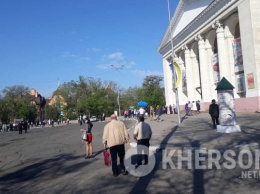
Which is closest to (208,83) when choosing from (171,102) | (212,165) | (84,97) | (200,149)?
(171,102)

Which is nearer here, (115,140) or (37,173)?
(115,140)

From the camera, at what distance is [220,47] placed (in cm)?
3350

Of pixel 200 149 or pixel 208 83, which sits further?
pixel 208 83

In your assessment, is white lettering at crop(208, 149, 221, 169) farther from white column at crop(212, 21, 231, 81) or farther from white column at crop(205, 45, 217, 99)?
white column at crop(205, 45, 217, 99)

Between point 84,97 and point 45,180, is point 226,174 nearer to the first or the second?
point 45,180

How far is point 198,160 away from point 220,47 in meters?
26.7

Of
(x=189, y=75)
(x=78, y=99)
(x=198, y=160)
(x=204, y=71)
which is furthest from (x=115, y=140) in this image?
(x=78, y=99)

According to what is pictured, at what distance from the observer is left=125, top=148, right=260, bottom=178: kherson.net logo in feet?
26.1

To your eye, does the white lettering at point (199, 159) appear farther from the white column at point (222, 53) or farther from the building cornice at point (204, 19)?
the white column at point (222, 53)

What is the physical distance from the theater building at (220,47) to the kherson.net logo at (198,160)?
13.8 meters

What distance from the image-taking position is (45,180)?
26.5ft

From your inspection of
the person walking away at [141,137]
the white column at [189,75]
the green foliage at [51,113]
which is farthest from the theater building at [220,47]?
the green foliage at [51,113]

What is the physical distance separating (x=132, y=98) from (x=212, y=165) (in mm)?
94638

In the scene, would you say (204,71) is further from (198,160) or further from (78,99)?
(78,99)
